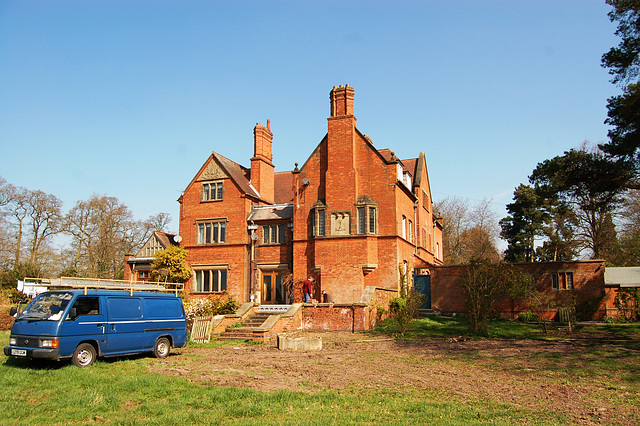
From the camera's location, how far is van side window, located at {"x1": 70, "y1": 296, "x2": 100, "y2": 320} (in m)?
13.0

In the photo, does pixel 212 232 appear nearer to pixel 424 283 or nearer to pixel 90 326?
pixel 424 283

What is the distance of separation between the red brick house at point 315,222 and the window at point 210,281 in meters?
0.06

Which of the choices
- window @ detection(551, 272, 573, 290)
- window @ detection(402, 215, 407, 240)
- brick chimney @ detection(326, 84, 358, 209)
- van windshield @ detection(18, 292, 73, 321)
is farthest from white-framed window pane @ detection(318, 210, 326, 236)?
van windshield @ detection(18, 292, 73, 321)

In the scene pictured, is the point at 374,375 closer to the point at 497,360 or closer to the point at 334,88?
the point at 497,360

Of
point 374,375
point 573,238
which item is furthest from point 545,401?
point 573,238

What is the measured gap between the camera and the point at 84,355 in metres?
12.8

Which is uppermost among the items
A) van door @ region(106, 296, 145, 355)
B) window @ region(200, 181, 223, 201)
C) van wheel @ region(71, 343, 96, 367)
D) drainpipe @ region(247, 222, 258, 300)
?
window @ region(200, 181, 223, 201)

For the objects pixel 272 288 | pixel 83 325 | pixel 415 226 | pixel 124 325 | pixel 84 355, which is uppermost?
pixel 415 226

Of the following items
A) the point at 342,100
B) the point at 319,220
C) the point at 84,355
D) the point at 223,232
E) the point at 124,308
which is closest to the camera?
the point at 84,355

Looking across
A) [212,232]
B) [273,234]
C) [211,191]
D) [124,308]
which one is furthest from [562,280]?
[124,308]

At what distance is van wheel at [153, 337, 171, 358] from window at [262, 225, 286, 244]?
1453 cm

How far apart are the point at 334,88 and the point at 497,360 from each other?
19.0 metres

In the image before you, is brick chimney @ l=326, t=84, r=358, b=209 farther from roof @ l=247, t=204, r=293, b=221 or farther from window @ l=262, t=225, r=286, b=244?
window @ l=262, t=225, r=286, b=244

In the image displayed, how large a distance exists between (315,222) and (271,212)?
4.18 meters
